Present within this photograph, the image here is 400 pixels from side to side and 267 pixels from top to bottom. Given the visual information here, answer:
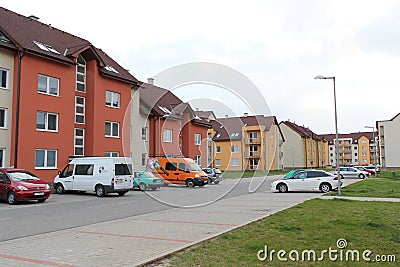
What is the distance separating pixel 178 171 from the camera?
30.6 metres

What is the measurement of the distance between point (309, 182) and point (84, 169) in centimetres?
1359

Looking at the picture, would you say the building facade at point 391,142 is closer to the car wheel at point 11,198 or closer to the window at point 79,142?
the window at point 79,142

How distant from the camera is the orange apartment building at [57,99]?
948 inches

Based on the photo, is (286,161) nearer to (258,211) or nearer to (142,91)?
(142,91)

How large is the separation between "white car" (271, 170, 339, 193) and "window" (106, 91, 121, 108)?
586 inches

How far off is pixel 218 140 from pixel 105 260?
2573 inches

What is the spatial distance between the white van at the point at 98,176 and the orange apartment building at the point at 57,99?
3039 millimetres

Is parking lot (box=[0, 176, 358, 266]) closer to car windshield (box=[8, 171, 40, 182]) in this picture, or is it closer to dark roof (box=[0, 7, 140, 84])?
car windshield (box=[8, 171, 40, 182])

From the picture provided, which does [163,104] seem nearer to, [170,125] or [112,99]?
[170,125]

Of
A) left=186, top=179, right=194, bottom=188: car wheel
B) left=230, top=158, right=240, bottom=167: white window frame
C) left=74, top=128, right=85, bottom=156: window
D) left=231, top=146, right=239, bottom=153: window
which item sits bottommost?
left=186, top=179, right=194, bottom=188: car wheel

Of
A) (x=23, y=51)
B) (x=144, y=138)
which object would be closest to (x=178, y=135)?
(x=144, y=138)

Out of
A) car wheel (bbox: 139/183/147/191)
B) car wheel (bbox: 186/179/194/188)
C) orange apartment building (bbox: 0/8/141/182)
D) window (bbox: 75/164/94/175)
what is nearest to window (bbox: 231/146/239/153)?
orange apartment building (bbox: 0/8/141/182)

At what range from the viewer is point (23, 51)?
24.0 meters

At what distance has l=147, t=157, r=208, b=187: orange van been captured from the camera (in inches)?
1177
